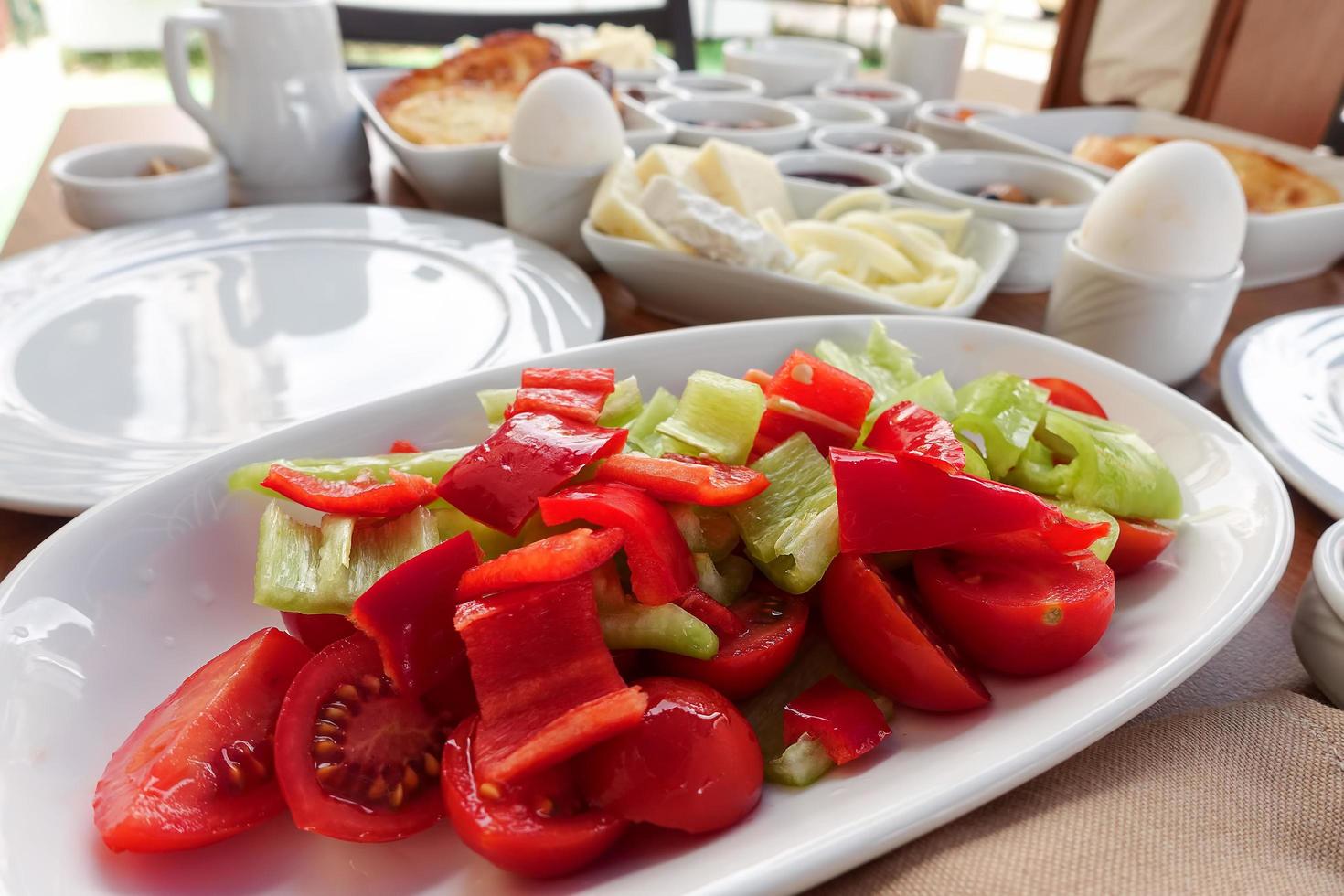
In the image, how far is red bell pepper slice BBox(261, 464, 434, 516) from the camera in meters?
0.64

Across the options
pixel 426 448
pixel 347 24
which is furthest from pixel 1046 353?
pixel 347 24

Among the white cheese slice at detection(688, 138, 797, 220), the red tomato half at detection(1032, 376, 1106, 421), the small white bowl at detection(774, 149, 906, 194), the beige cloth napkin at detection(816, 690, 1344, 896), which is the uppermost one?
the white cheese slice at detection(688, 138, 797, 220)

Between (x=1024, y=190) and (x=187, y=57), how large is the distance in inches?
57.5

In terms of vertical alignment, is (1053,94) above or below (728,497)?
below

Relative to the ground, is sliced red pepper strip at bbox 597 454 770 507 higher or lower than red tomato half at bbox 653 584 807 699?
higher

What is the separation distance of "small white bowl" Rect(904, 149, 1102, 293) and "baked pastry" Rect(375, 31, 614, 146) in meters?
0.62

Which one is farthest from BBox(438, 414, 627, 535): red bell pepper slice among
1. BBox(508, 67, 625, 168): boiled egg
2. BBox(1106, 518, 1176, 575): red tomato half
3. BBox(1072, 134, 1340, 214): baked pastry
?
BBox(1072, 134, 1340, 214): baked pastry

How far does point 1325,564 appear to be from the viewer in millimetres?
668

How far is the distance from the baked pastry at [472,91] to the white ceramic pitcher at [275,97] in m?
0.11

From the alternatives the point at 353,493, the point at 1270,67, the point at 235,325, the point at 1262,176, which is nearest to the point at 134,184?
the point at 235,325

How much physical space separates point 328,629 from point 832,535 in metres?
0.37

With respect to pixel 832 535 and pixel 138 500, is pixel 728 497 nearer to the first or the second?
pixel 832 535

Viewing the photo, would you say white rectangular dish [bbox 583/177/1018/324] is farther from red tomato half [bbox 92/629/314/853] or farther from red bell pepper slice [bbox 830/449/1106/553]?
red tomato half [bbox 92/629/314/853]

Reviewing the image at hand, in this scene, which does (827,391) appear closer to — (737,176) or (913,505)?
(913,505)
